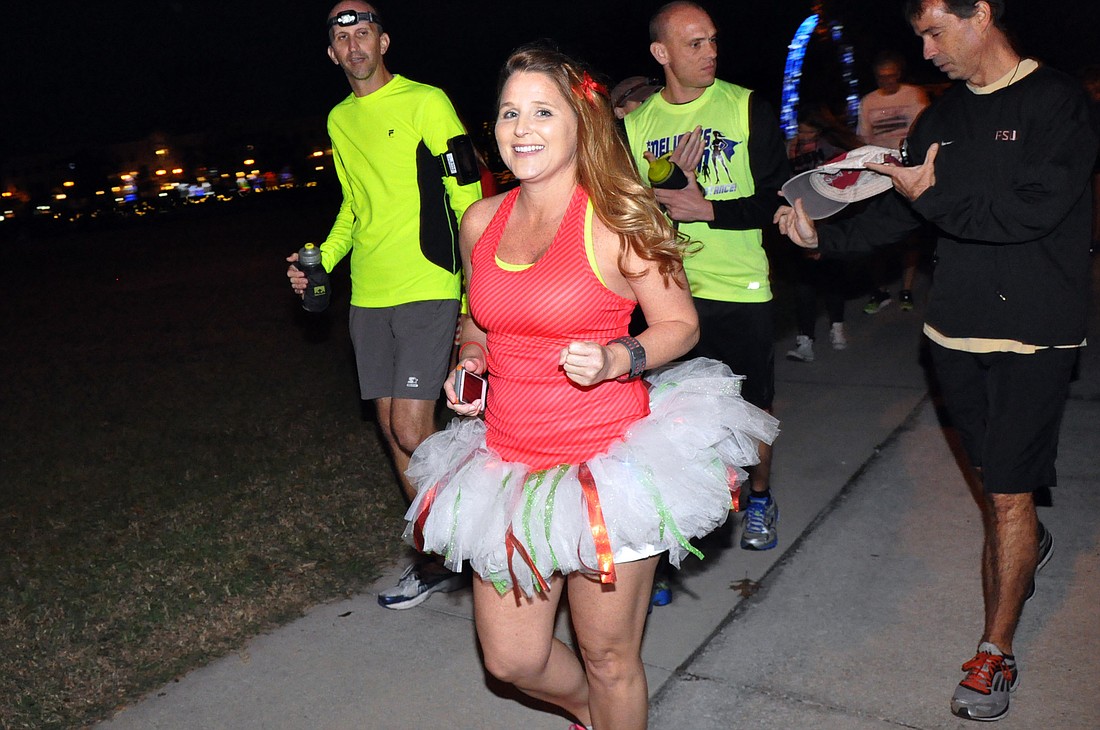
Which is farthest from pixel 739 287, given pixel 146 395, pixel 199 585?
pixel 146 395

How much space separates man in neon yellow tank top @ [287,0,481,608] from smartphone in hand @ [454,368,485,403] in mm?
1679

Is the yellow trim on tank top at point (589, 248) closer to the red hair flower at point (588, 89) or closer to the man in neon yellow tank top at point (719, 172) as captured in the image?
the red hair flower at point (588, 89)

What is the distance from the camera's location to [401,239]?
4.72 m

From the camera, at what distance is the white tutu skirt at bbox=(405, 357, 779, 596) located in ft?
9.12

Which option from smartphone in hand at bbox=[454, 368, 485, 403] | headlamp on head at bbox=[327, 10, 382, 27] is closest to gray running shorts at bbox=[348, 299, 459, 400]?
headlamp on head at bbox=[327, 10, 382, 27]

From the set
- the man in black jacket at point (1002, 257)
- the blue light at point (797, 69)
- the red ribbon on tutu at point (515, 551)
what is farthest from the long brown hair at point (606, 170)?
the blue light at point (797, 69)

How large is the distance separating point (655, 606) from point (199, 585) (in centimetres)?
228

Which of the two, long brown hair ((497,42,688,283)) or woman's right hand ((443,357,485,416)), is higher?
long brown hair ((497,42,688,283))

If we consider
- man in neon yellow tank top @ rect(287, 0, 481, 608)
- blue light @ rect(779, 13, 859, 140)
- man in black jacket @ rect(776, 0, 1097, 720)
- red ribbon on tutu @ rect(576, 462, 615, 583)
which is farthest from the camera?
blue light @ rect(779, 13, 859, 140)

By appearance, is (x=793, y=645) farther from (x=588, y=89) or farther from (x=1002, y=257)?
(x=588, y=89)

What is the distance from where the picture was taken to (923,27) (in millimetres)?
3475

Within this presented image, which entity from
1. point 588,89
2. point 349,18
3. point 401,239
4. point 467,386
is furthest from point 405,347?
point 588,89

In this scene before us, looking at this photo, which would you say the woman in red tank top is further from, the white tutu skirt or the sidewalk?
the sidewalk

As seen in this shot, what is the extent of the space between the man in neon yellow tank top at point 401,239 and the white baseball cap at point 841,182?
150 cm
